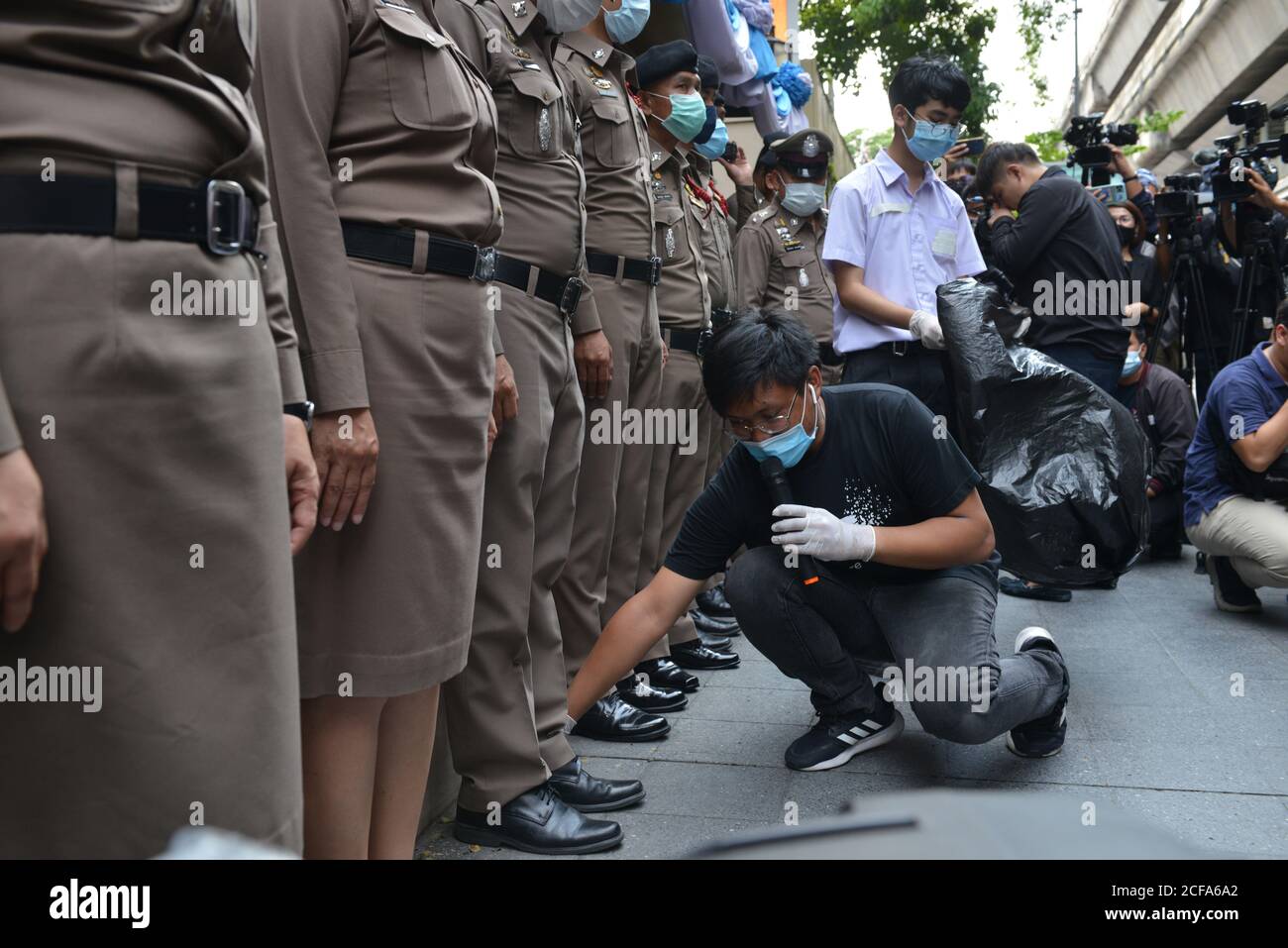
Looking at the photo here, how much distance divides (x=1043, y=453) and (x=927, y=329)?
0.50 meters

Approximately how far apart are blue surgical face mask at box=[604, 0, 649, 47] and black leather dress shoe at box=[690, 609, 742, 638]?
2.01m

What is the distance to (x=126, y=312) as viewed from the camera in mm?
1154

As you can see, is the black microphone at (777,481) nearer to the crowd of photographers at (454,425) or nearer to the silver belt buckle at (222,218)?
the crowd of photographers at (454,425)

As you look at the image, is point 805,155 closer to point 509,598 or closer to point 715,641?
point 715,641

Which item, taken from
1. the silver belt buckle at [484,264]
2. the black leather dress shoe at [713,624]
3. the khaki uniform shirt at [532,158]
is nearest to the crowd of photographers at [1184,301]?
the black leather dress shoe at [713,624]

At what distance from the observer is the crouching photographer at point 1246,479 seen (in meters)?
4.55

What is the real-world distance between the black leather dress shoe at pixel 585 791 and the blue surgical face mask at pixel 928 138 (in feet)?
7.65

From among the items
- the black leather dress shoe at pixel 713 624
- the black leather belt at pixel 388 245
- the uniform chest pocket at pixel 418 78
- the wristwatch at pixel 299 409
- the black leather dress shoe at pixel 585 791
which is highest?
the uniform chest pocket at pixel 418 78

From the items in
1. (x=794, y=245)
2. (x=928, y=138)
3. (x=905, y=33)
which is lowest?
(x=794, y=245)

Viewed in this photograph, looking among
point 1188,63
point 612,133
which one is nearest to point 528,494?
point 612,133

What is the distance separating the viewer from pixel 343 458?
5.91 ft

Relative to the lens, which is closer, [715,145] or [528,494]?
[528,494]
